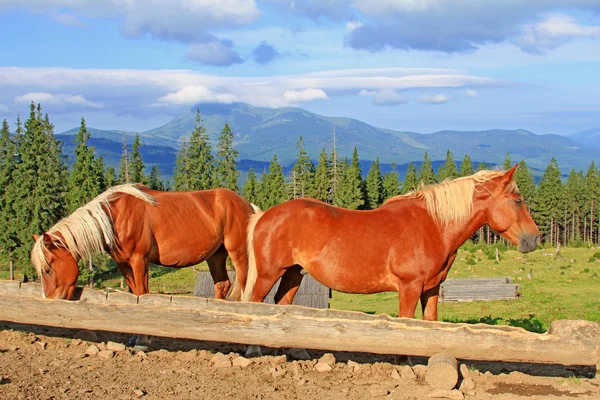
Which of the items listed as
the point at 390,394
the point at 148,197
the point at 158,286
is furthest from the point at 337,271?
the point at 158,286

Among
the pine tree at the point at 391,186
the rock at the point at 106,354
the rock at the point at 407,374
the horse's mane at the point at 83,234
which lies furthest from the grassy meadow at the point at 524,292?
the pine tree at the point at 391,186

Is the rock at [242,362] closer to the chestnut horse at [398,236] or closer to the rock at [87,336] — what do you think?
the chestnut horse at [398,236]

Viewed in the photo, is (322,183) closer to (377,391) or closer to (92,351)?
(92,351)

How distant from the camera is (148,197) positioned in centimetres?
847

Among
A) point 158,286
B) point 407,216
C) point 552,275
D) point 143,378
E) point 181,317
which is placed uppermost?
point 407,216

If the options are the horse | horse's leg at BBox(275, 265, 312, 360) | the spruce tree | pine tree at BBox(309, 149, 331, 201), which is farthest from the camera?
pine tree at BBox(309, 149, 331, 201)

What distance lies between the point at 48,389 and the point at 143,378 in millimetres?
982

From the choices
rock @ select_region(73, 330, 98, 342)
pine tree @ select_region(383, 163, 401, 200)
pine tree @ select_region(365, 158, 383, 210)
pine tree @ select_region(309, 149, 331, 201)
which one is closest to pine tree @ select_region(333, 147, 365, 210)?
pine tree @ select_region(309, 149, 331, 201)

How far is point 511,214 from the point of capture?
22.3 feet

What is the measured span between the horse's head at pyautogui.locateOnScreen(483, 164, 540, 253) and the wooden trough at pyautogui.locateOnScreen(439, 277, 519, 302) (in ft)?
51.9

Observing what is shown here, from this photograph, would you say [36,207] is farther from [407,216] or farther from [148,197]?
[407,216]

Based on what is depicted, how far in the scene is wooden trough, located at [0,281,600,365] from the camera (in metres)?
5.70

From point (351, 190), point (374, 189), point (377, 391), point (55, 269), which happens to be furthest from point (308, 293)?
point (374, 189)

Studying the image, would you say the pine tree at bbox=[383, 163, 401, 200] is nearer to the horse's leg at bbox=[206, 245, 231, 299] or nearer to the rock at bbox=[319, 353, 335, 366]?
the horse's leg at bbox=[206, 245, 231, 299]
